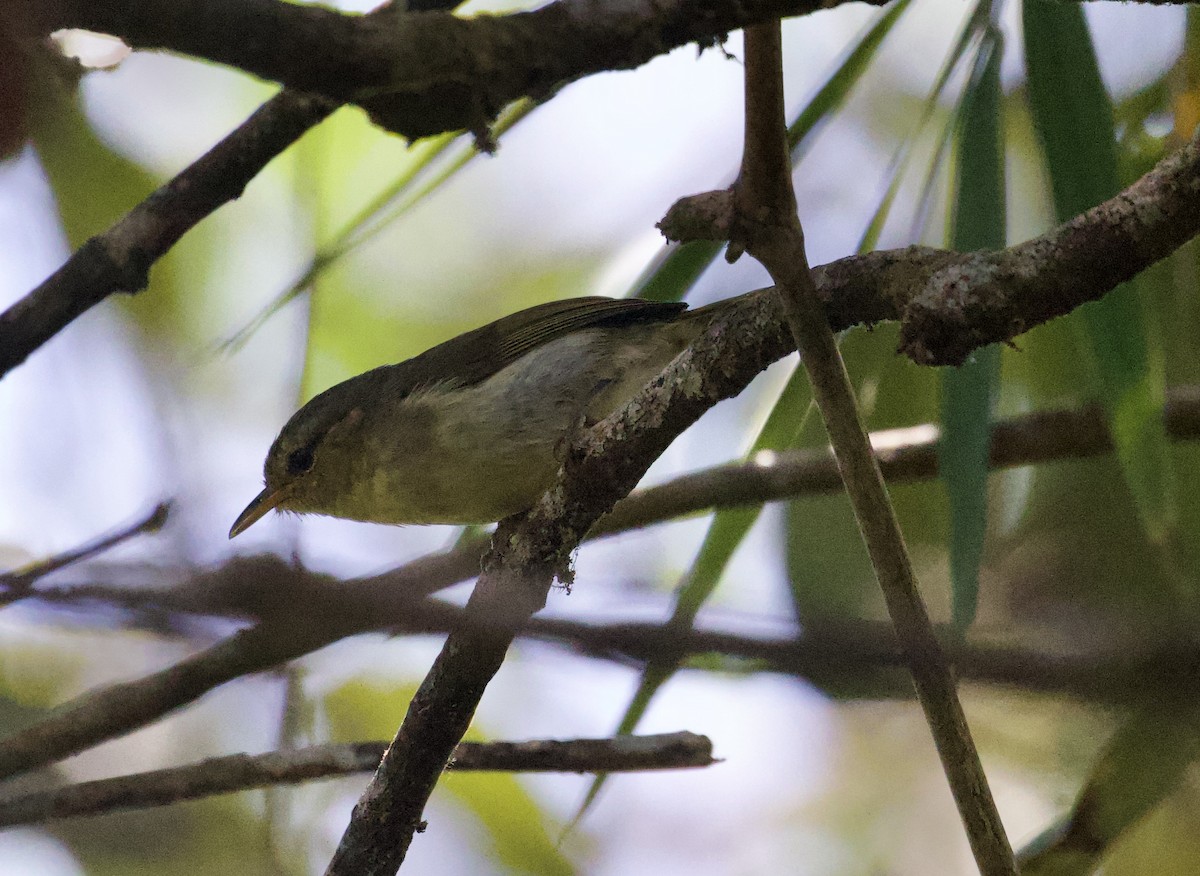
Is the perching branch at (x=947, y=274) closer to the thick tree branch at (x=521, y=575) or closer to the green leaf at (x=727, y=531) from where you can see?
the thick tree branch at (x=521, y=575)

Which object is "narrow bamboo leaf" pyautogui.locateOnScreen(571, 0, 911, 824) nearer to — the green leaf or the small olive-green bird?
the green leaf

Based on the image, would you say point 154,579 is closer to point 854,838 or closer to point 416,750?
point 416,750

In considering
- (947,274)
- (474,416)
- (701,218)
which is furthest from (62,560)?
(474,416)

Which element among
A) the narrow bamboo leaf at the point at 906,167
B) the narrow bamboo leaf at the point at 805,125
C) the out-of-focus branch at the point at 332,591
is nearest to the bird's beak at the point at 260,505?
the out-of-focus branch at the point at 332,591

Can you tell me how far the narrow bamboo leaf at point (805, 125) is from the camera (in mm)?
3066

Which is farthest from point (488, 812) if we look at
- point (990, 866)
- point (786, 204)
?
point (786, 204)

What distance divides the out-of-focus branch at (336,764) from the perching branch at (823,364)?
1.67 feet

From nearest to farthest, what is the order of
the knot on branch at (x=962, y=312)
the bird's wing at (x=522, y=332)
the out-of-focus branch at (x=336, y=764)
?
1. the knot on branch at (x=962, y=312)
2. the out-of-focus branch at (x=336, y=764)
3. the bird's wing at (x=522, y=332)

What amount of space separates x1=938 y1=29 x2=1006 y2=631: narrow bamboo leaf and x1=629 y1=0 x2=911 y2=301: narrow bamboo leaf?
1.11 ft

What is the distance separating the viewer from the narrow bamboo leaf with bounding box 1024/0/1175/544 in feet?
8.44

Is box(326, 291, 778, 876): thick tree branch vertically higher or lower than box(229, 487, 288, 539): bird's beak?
lower

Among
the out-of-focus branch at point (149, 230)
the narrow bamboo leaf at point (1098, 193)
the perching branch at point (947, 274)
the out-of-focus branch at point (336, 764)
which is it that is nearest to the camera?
the perching branch at point (947, 274)

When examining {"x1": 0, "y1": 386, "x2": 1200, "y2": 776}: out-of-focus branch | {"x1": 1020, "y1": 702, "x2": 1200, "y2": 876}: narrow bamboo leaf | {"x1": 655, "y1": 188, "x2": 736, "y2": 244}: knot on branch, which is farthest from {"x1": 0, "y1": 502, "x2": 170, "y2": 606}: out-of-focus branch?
{"x1": 1020, "y1": 702, "x2": 1200, "y2": 876}: narrow bamboo leaf

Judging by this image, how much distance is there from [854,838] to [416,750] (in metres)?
3.56
